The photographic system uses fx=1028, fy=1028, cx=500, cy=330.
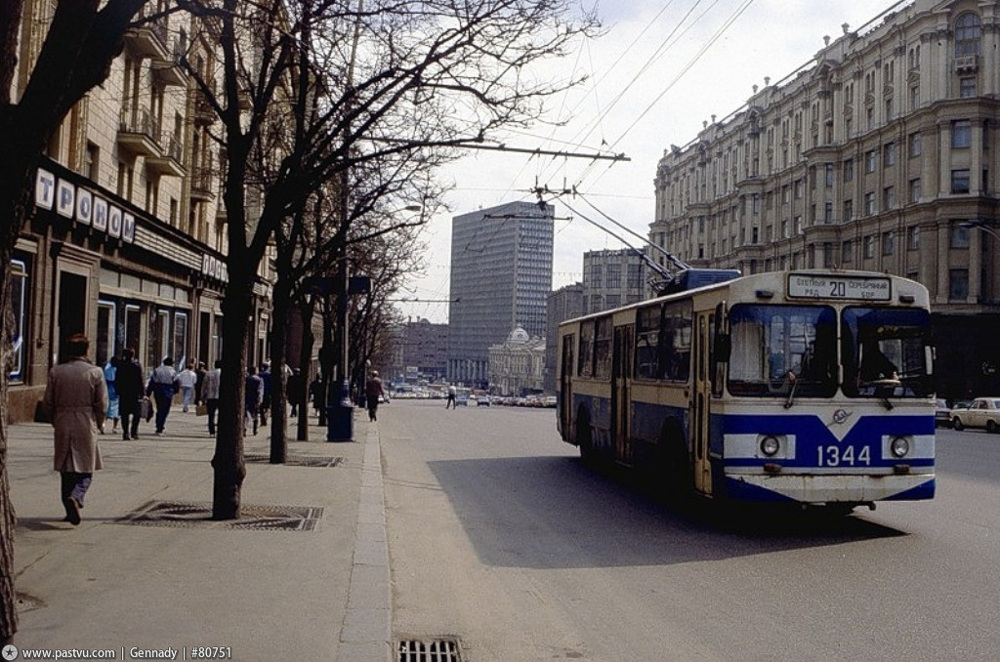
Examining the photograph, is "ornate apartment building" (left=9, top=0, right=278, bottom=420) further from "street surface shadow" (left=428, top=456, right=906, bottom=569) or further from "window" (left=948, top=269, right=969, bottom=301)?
"window" (left=948, top=269, right=969, bottom=301)

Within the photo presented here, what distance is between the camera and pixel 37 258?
22.0 meters

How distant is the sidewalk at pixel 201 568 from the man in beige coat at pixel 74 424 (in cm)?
37

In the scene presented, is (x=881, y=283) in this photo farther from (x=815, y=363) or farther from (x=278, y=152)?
(x=278, y=152)

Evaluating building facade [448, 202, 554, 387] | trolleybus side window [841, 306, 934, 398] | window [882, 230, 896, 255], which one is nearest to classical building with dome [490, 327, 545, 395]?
building facade [448, 202, 554, 387]

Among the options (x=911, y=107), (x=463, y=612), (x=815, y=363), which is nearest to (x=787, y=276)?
(x=815, y=363)

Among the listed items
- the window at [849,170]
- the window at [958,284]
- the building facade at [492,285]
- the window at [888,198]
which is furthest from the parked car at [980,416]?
the window at [849,170]

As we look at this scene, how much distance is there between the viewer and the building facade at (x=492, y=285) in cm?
8112

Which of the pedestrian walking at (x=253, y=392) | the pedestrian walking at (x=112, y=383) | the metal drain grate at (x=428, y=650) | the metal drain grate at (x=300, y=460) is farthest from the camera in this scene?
the pedestrian walking at (x=253, y=392)

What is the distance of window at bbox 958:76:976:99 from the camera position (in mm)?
57281

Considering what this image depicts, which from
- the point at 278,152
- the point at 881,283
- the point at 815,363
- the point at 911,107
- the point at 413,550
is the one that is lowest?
the point at 413,550

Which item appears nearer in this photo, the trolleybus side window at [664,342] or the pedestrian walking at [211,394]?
the trolleybus side window at [664,342]

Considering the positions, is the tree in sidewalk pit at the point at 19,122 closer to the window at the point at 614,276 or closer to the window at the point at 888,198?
the window at the point at 888,198

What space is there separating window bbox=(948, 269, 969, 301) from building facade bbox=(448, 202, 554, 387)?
24.8m

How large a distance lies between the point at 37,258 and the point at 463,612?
58.0ft
